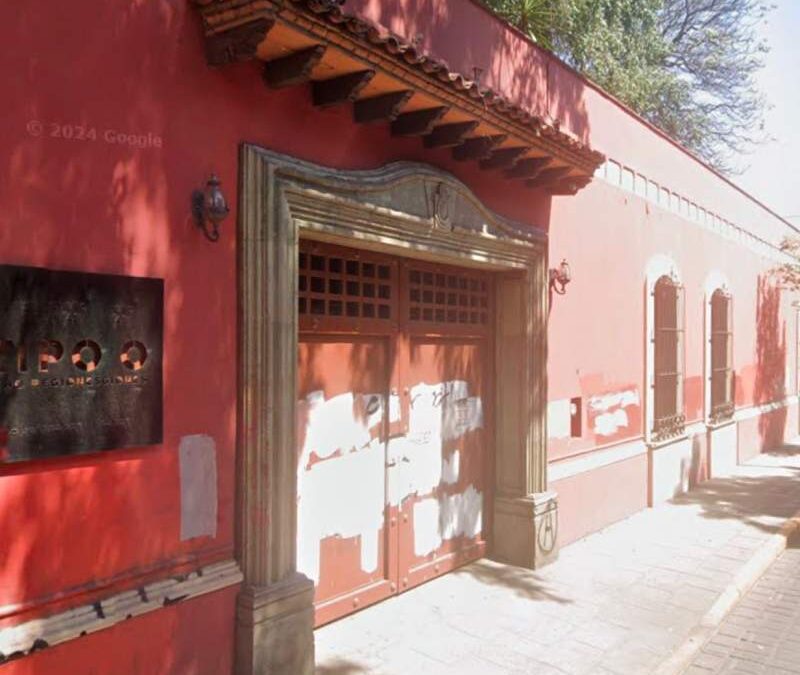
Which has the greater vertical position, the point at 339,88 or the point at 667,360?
the point at 339,88

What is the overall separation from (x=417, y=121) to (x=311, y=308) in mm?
1393

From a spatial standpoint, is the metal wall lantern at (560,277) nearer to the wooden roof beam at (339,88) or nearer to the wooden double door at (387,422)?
the wooden double door at (387,422)

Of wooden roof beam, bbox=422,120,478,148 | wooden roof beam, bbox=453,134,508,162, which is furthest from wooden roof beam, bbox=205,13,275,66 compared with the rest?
wooden roof beam, bbox=453,134,508,162

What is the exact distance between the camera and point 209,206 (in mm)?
3361

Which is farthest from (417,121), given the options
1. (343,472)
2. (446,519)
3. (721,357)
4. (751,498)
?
(721,357)

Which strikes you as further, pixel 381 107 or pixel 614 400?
pixel 614 400

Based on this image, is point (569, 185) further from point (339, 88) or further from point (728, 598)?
point (728, 598)

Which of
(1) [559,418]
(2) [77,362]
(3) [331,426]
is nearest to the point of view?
(2) [77,362]

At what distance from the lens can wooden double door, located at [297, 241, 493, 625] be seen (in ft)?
14.9

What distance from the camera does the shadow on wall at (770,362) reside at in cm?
1329

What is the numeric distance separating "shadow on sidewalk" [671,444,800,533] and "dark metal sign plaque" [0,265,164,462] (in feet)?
22.9

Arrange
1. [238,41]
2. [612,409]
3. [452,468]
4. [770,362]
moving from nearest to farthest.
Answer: [238,41]
[452,468]
[612,409]
[770,362]

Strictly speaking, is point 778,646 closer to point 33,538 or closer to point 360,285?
point 360,285
